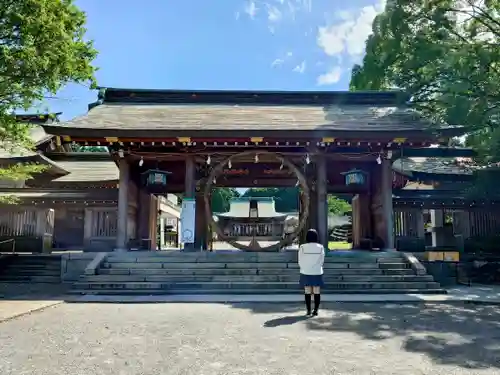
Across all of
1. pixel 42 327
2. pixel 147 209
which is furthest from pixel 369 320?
pixel 147 209

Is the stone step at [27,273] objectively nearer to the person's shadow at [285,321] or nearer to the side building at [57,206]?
the side building at [57,206]

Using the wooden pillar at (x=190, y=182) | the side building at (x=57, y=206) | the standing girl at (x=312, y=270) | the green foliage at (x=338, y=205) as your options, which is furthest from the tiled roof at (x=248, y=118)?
the green foliage at (x=338, y=205)

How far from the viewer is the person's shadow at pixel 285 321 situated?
6316 millimetres

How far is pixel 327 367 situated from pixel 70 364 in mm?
2700

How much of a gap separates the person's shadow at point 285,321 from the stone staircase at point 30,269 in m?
8.23

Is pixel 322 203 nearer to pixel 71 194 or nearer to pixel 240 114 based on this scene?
pixel 240 114

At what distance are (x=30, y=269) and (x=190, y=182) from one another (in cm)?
583

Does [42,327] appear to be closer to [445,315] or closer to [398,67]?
[445,315]


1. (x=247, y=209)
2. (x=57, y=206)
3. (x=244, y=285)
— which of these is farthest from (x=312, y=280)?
(x=247, y=209)

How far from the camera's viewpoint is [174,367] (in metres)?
4.14

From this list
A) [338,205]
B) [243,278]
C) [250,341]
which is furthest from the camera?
[338,205]

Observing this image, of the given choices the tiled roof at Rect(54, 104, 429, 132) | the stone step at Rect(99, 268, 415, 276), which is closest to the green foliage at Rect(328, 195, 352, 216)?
the tiled roof at Rect(54, 104, 429, 132)

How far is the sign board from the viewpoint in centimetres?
1205

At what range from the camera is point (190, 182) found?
1259 cm
